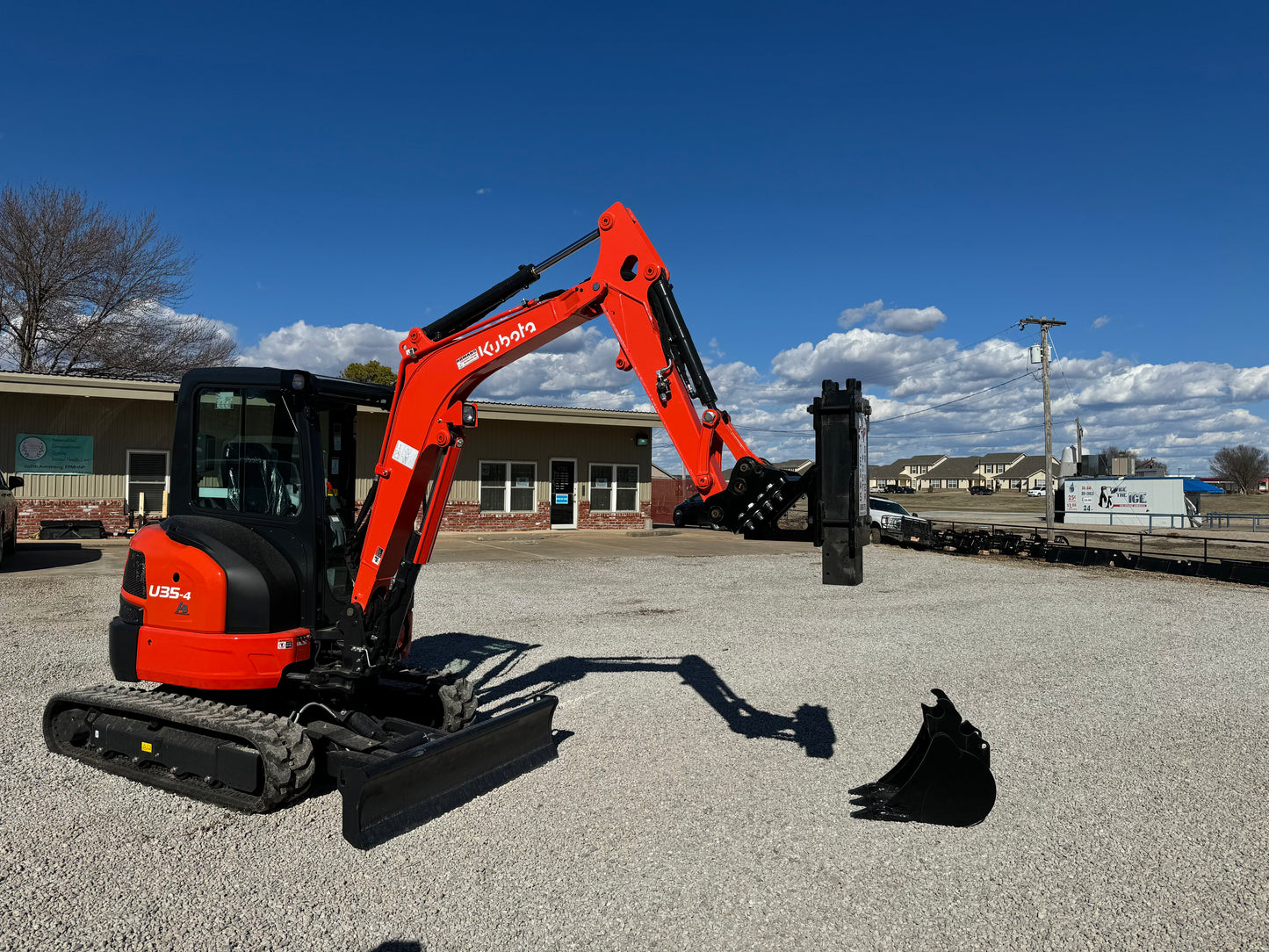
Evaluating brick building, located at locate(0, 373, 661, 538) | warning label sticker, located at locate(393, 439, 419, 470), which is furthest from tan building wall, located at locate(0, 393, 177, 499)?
warning label sticker, located at locate(393, 439, 419, 470)

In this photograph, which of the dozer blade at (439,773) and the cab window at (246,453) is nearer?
the dozer blade at (439,773)

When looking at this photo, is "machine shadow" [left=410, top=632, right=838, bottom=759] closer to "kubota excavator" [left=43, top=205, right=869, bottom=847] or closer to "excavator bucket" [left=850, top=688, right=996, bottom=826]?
"excavator bucket" [left=850, top=688, right=996, bottom=826]

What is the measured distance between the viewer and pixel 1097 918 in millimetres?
3697

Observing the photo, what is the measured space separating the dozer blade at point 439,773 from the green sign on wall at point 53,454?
60.8 ft

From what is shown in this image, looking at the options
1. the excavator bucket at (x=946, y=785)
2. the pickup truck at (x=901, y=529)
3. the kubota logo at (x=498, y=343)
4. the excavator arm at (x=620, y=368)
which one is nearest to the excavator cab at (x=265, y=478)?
the excavator arm at (x=620, y=368)

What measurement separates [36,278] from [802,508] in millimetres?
32195

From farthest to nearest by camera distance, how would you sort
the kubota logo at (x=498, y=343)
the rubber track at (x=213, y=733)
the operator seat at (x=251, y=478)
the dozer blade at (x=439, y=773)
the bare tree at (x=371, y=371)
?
the bare tree at (x=371, y=371), the operator seat at (x=251, y=478), the kubota logo at (x=498, y=343), the rubber track at (x=213, y=733), the dozer blade at (x=439, y=773)

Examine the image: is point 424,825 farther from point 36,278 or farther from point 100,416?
point 36,278

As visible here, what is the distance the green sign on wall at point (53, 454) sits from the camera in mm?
18953

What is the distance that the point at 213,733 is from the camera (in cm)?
479

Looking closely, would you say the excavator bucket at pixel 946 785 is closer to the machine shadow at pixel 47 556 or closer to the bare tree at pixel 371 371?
the machine shadow at pixel 47 556

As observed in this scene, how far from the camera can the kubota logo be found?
521 centimetres

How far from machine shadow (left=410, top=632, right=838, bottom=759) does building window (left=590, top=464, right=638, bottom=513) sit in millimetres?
16540

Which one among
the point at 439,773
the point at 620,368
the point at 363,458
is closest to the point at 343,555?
the point at 439,773
